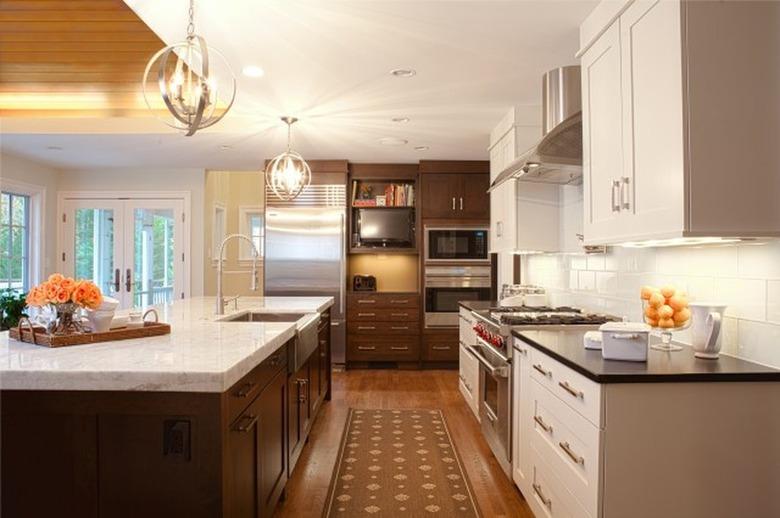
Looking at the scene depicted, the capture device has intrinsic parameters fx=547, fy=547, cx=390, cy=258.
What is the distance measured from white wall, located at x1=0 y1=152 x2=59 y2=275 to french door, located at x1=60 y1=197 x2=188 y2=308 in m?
0.11

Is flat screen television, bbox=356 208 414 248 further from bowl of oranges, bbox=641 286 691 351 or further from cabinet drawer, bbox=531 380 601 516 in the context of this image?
bowl of oranges, bbox=641 286 691 351

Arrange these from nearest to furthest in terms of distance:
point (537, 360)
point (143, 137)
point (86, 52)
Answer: point (537, 360), point (86, 52), point (143, 137)

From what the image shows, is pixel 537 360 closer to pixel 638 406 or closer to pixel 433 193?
pixel 638 406

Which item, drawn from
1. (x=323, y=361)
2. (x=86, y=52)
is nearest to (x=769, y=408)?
(x=323, y=361)

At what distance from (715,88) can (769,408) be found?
1064 mm

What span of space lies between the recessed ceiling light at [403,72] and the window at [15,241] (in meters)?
4.87

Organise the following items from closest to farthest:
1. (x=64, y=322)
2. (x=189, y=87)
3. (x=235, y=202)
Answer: (x=64, y=322) < (x=189, y=87) < (x=235, y=202)

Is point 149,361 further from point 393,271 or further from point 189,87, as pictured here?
point 393,271

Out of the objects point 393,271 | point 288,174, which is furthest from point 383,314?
point 288,174

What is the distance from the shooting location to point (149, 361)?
5.75 ft

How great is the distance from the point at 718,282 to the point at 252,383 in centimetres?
185

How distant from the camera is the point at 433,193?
6.32 meters

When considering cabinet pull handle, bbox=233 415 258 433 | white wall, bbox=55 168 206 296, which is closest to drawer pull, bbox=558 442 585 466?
cabinet pull handle, bbox=233 415 258 433

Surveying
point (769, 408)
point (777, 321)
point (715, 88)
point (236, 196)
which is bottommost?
point (769, 408)
